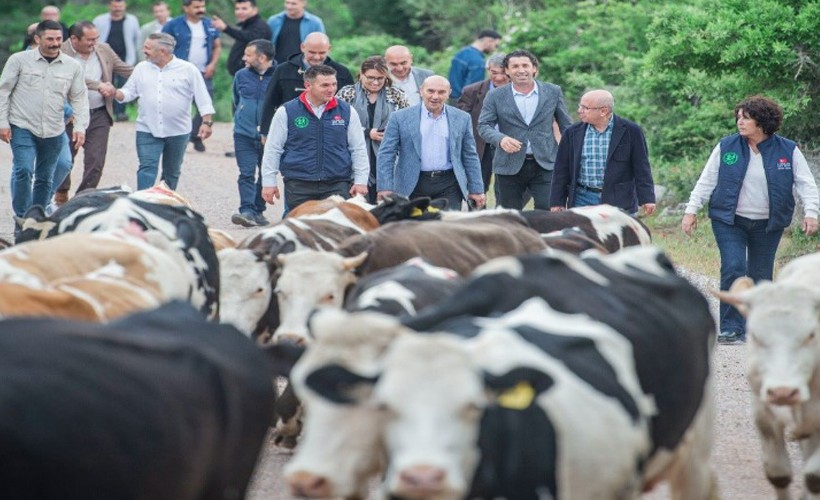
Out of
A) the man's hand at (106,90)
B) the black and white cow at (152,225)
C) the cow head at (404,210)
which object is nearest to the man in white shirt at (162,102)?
the man's hand at (106,90)

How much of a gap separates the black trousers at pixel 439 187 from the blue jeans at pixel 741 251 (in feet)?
8.29

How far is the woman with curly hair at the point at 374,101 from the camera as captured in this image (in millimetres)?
16375

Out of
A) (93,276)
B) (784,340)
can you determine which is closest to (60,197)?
(93,276)

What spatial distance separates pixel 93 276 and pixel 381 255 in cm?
235

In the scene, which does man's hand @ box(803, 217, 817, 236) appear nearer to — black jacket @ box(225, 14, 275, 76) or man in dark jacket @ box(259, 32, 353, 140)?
man in dark jacket @ box(259, 32, 353, 140)

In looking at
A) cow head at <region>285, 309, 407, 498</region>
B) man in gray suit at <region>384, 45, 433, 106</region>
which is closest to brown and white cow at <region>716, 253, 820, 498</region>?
cow head at <region>285, 309, 407, 498</region>

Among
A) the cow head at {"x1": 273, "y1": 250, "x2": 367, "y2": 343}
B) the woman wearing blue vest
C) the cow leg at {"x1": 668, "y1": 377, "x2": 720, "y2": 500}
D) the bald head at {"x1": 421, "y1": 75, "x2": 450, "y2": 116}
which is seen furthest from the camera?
the bald head at {"x1": 421, "y1": 75, "x2": 450, "y2": 116}

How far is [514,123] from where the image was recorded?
644 inches

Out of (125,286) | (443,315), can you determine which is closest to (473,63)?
(125,286)

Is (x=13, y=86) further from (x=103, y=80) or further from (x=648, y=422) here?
(x=648, y=422)

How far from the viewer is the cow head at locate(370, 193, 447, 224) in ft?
40.9

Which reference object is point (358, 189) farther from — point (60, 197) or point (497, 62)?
point (60, 197)

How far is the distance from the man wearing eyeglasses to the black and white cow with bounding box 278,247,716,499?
7.08 metres

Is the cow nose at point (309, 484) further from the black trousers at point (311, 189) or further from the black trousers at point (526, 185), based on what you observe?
the black trousers at point (526, 185)
